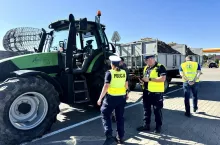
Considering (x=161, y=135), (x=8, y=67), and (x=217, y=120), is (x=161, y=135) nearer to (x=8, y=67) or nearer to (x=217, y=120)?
(x=217, y=120)

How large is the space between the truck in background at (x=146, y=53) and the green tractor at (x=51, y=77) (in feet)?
12.6

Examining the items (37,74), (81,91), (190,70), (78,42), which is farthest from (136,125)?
(78,42)

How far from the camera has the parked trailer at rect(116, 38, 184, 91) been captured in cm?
985

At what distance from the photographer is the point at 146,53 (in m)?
10.1

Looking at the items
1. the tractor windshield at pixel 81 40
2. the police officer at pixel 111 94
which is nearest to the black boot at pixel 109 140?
the police officer at pixel 111 94

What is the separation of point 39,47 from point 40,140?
3.06m

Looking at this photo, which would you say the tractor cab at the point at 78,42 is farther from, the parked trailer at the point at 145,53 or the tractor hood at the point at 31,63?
the parked trailer at the point at 145,53

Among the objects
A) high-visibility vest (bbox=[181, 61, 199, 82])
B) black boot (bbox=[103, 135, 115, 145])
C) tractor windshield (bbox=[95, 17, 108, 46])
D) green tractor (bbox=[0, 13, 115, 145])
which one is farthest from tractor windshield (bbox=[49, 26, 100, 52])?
black boot (bbox=[103, 135, 115, 145])

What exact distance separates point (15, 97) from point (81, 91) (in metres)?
1.86

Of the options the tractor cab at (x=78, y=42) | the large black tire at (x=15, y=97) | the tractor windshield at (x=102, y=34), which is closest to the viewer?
the large black tire at (x=15, y=97)

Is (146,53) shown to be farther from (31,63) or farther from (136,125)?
(31,63)

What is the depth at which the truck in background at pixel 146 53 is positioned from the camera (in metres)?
9.86

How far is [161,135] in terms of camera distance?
4500mm

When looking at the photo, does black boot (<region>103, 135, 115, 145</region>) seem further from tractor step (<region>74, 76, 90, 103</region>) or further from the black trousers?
tractor step (<region>74, 76, 90, 103</region>)
